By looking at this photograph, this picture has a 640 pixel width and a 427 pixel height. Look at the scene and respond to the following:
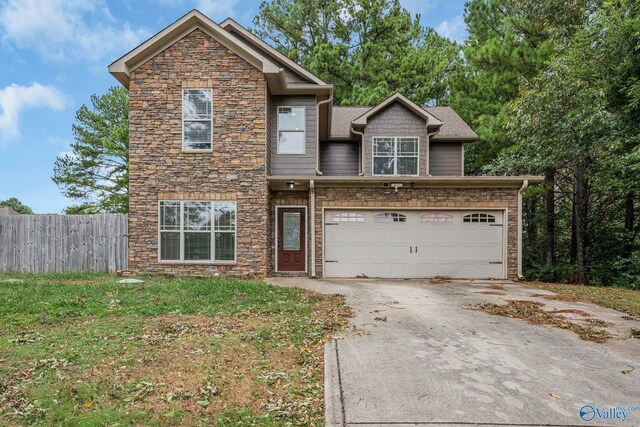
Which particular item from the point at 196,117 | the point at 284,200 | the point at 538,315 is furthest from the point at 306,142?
the point at 538,315

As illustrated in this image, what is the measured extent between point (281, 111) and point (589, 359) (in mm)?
9648

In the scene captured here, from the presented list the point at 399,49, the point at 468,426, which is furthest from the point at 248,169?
the point at 399,49

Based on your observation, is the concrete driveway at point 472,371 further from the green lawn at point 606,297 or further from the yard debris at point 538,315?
the green lawn at point 606,297

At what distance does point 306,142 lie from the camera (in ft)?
36.5

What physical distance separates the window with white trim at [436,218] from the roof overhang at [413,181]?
Answer: 84cm

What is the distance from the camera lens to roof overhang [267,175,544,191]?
9.97 m

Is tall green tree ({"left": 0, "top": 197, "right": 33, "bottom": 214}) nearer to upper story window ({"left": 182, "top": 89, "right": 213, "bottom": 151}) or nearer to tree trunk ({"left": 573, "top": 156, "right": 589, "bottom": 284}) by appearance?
upper story window ({"left": 182, "top": 89, "right": 213, "bottom": 151})

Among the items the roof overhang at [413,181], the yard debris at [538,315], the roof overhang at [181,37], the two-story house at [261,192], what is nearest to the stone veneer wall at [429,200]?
the two-story house at [261,192]

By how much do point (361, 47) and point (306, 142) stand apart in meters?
11.6

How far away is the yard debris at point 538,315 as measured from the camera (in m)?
5.05

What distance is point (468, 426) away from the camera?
2.74 m

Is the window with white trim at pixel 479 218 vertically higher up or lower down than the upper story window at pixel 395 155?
lower down

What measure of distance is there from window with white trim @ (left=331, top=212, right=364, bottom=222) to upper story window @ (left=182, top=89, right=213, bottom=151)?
421 cm

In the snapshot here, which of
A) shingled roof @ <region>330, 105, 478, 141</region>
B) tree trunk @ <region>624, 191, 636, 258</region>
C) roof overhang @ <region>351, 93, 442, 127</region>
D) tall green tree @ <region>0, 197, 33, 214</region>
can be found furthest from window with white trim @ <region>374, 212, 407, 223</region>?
tall green tree @ <region>0, 197, 33, 214</region>
